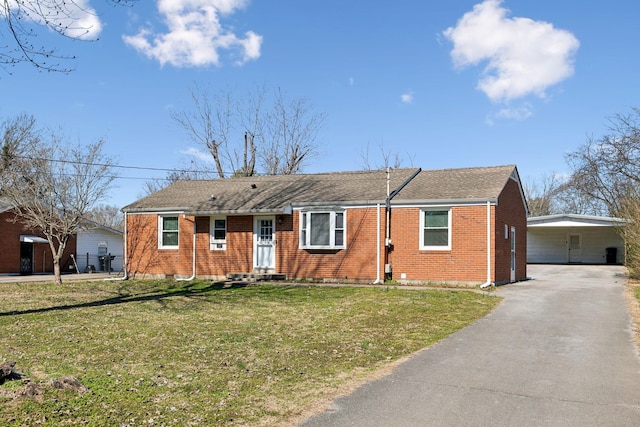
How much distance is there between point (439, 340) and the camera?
929 centimetres

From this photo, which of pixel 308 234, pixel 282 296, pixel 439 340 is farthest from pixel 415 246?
pixel 439 340

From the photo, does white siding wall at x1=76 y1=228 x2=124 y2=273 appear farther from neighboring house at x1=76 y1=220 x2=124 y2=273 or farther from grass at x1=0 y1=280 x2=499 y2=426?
grass at x1=0 y1=280 x2=499 y2=426

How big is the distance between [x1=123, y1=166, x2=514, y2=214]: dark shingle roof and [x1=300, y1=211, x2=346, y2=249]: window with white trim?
46cm

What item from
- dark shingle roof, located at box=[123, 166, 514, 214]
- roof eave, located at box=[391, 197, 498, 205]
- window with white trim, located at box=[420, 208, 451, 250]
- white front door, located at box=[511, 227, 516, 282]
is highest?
dark shingle roof, located at box=[123, 166, 514, 214]

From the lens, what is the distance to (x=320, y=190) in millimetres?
21844

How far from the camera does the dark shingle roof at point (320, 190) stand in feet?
63.2

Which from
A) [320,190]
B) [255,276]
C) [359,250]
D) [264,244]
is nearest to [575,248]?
[320,190]

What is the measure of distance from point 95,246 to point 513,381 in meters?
34.1

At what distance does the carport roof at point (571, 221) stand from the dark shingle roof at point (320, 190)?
14.9 m

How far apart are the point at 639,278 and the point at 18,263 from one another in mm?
30931

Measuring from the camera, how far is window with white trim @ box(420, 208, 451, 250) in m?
18.4

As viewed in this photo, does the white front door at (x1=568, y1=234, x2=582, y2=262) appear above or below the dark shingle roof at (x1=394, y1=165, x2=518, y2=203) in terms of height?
below

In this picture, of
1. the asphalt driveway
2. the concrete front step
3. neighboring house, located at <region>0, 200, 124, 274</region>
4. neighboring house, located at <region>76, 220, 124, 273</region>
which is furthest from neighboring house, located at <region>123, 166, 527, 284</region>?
neighboring house, located at <region>76, 220, 124, 273</region>

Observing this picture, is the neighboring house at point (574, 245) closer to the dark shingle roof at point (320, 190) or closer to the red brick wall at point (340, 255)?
the dark shingle roof at point (320, 190)
